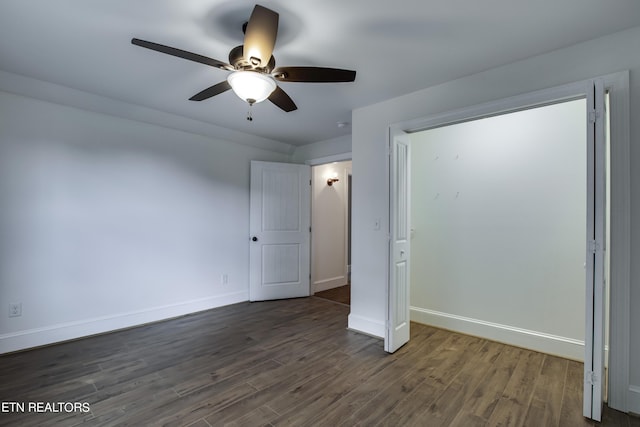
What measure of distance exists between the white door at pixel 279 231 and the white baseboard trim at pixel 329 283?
0.35 metres

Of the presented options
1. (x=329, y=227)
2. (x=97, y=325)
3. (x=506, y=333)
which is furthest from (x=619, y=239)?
(x=97, y=325)

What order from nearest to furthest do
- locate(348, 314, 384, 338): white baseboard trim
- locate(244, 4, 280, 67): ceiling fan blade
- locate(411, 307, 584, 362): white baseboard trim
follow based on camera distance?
locate(244, 4, 280, 67): ceiling fan blade → locate(411, 307, 584, 362): white baseboard trim → locate(348, 314, 384, 338): white baseboard trim

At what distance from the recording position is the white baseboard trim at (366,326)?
3.07 metres

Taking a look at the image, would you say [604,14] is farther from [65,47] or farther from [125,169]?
[125,169]

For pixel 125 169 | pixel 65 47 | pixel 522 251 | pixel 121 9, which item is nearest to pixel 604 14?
pixel 522 251

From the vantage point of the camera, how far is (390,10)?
1.70 metres

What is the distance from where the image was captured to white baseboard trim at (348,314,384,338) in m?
3.07

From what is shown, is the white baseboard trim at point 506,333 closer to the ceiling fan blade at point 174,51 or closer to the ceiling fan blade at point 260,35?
the ceiling fan blade at point 260,35

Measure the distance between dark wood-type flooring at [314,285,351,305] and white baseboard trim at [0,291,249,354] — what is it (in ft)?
5.23

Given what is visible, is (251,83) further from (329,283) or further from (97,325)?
(329,283)

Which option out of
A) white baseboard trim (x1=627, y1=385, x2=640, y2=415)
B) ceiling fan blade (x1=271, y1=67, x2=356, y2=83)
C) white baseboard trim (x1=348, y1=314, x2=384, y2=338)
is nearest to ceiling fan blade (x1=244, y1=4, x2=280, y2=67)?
ceiling fan blade (x1=271, y1=67, x2=356, y2=83)

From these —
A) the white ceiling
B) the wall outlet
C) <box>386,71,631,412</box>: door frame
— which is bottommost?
the wall outlet

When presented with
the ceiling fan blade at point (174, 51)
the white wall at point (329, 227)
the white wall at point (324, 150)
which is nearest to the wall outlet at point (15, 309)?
the ceiling fan blade at point (174, 51)

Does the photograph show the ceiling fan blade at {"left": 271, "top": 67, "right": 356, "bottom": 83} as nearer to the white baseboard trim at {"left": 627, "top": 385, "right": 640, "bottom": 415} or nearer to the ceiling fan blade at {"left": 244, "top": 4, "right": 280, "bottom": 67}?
the ceiling fan blade at {"left": 244, "top": 4, "right": 280, "bottom": 67}
